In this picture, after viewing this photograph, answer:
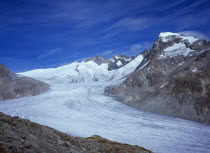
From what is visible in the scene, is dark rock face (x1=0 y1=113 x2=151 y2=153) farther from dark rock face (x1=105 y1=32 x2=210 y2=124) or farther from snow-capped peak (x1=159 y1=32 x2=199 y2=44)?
snow-capped peak (x1=159 y1=32 x2=199 y2=44)

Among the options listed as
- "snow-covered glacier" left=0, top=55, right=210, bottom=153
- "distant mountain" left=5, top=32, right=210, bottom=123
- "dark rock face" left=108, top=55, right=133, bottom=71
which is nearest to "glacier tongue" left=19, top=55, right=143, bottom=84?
"dark rock face" left=108, top=55, right=133, bottom=71

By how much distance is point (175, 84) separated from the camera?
51.2m

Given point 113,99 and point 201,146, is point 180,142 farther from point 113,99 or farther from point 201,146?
point 113,99

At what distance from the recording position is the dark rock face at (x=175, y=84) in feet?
142

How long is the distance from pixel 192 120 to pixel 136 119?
12.0 meters

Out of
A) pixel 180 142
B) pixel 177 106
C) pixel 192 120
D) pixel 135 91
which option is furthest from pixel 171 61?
pixel 180 142

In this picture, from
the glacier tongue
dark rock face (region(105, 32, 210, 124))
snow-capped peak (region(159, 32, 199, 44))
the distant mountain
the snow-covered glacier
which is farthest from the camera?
the glacier tongue

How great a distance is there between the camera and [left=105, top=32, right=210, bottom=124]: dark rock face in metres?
43.4

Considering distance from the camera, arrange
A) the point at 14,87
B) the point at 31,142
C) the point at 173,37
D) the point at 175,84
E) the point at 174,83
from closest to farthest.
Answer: the point at 31,142 < the point at 175,84 < the point at 174,83 < the point at 14,87 < the point at 173,37

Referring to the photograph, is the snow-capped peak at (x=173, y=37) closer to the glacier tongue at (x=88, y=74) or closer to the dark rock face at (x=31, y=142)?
the glacier tongue at (x=88, y=74)

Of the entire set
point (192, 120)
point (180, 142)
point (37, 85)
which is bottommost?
point (180, 142)

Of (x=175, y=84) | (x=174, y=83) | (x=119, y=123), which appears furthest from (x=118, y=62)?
(x=119, y=123)

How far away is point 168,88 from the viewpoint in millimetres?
51750

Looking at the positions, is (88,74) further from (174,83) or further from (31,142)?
(31,142)
